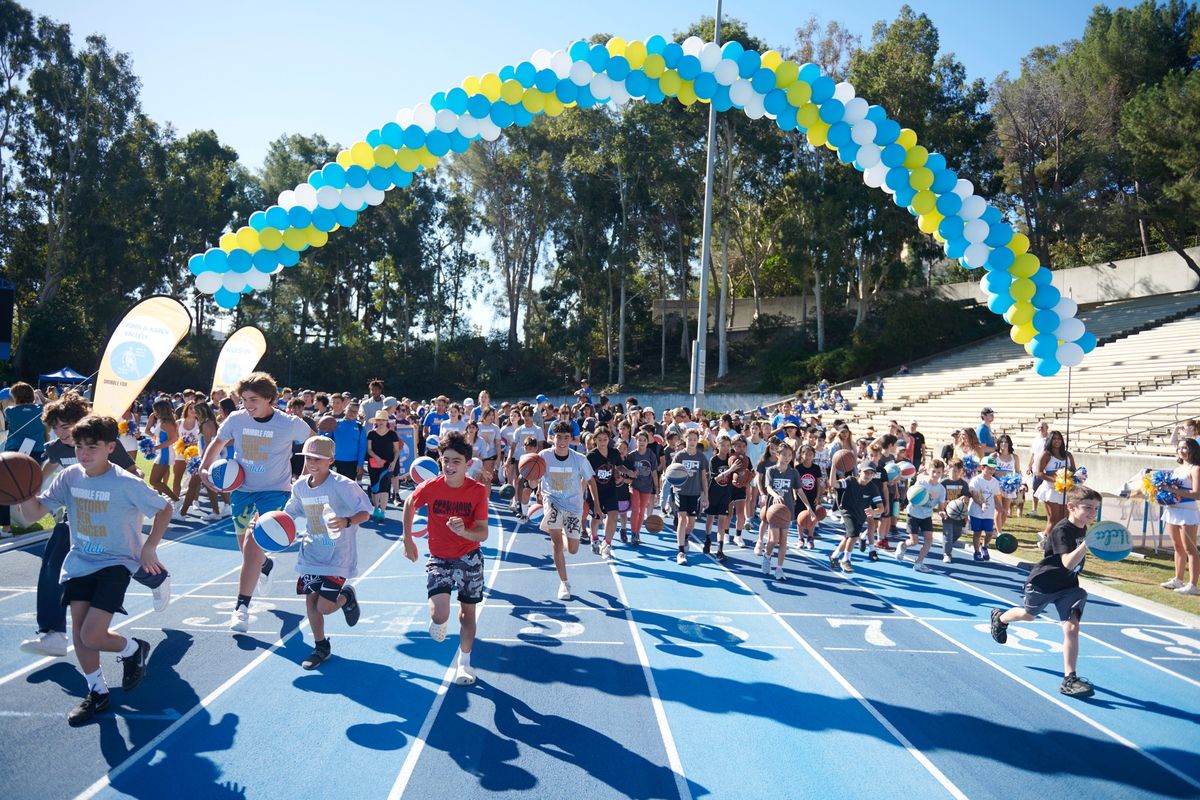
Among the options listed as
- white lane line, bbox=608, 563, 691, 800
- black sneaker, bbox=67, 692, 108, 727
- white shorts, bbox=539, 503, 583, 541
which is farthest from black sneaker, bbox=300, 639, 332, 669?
white shorts, bbox=539, 503, 583, 541

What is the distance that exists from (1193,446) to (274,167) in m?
52.2

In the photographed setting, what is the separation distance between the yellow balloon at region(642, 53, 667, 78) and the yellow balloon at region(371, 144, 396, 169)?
10.6 ft

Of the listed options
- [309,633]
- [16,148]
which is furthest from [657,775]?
[16,148]

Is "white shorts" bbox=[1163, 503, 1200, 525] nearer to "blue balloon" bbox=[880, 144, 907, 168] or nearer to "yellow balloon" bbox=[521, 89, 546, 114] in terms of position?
"blue balloon" bbox=[880, 144, 907, 168]

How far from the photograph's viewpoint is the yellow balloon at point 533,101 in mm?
9125

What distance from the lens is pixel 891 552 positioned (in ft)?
42.2

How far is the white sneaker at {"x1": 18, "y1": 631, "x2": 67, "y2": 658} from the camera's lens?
5.42 meters

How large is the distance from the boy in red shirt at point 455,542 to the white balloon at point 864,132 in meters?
6.22

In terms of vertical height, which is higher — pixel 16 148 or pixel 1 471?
pixel 16 148

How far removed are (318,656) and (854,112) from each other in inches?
325

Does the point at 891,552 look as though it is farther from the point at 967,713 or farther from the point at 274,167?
the point at 274,167

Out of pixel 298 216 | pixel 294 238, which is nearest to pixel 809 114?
pixel 298 216

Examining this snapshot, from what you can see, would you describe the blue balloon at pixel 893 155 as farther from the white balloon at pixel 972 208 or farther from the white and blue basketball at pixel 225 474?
the white and blue basketball at pixel 225 474

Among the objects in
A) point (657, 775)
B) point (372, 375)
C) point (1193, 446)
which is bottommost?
point (657, 775)
